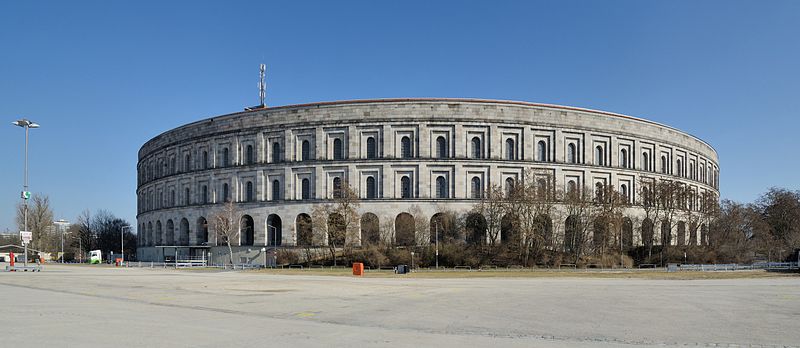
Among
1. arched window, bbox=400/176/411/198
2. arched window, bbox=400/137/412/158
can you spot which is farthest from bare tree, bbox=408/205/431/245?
arched window, bbox=400/137/412/158

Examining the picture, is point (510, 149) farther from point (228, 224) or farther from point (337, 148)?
point (228, 224)

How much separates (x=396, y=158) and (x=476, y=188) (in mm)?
10020

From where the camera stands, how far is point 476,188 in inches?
2985

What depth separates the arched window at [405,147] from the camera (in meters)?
75.8

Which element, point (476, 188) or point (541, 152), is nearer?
point (476, 188)

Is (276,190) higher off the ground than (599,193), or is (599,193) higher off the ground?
(276,190)

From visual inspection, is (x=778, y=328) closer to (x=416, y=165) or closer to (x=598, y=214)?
(x=598, y=214)

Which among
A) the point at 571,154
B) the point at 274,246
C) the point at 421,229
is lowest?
the point at 274,246

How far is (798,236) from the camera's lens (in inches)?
2899

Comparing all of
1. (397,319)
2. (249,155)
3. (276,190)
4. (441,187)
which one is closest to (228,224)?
(276,190)

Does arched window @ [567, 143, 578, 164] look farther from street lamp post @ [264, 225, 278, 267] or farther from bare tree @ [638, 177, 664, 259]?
street lamp post @ [264, 225, 278, 267]

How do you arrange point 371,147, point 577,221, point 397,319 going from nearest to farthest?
point 397,319 < point 577,221 < point 371,147

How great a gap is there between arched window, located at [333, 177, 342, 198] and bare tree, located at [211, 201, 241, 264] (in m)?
12.9

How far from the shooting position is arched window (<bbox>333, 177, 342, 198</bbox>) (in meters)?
74.9
